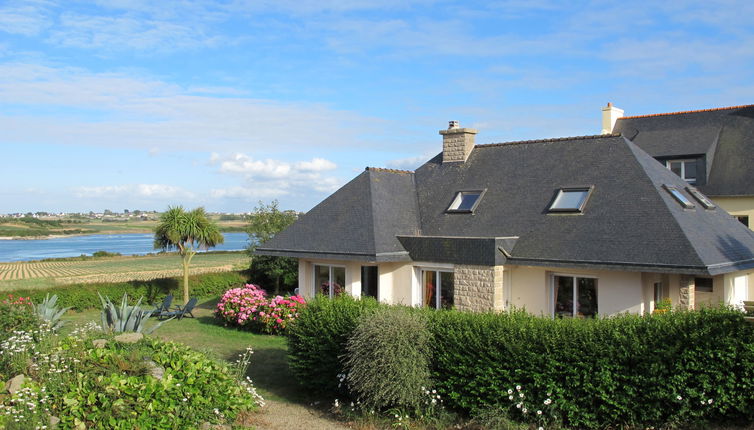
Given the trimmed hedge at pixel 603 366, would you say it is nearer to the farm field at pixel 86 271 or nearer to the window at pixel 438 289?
the window at pixel 438 289

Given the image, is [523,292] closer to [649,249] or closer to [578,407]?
[649,249]

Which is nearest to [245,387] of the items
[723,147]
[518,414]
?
[518,414]

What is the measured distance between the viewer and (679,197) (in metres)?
17.2

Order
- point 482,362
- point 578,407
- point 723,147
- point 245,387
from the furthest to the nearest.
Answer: point 723,147 → point 245,387 → point 482,362 → point 578,407

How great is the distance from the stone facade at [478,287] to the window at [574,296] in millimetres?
1590

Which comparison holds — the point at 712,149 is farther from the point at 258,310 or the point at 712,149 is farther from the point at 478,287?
the point at 258,310

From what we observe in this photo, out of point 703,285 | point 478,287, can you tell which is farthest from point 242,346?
point 703,285

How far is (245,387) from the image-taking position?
1095 centimetres

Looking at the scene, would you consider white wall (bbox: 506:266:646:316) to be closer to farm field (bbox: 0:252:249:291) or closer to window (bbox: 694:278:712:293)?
window (bbox: 694:278:712:293)

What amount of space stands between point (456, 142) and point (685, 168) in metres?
12.9

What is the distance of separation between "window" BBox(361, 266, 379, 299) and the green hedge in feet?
41.9

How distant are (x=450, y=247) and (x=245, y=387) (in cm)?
855

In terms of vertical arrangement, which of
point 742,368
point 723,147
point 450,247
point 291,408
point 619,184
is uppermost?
point 723,147

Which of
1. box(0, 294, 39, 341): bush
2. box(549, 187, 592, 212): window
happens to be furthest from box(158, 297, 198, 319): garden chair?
box(549, 187, 592, 212): window
